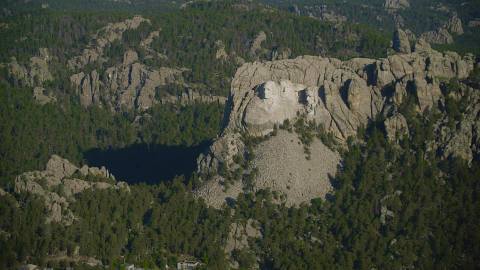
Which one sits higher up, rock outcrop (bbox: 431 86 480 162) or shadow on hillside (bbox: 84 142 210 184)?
rock outcrop (bbox: 431 86 480 162)

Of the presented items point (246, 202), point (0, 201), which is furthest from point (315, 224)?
point (0, 201)

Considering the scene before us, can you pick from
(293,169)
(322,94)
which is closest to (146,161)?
(322,94)

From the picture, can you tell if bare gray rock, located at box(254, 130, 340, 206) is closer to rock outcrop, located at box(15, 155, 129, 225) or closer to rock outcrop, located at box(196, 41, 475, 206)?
rock outcrop, located at box(196, 41, 475, 206)

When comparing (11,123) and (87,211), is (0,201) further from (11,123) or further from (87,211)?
(11,123)

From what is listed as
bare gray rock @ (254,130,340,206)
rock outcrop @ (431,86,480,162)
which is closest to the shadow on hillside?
bare gray rock @ (254,130,340,206)

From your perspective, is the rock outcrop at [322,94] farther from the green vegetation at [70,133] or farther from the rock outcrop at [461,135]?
the green vegetation at [70,133]

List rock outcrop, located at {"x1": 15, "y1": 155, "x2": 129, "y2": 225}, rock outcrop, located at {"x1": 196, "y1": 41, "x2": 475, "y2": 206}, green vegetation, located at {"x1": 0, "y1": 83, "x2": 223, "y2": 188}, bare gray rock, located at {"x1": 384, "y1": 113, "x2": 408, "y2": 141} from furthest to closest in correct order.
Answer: green vegetation, located at {"x1": 0, "y1": 83, "x2": 223, "y2": 188}
bare gray rock, located at {"x1": 384, "y1": 113, "x2": 408, "y2": 141}
rock outcrop, located at {"x1": 196, "y1": 41, "x2": 475, "y2": 206}
rock outcrop, located at {"x1": 15, "y1": 155, "x2": 129, "y2": 225}

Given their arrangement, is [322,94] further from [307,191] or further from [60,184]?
[60,184]
